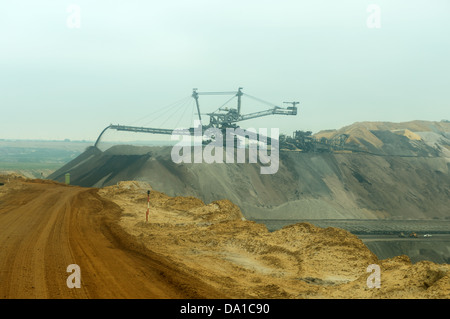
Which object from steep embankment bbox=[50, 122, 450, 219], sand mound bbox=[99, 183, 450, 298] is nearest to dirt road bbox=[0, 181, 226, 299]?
sand mound bbox=[99, 183, 450, 298]

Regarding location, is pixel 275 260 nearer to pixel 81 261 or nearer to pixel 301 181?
pixel 81 261

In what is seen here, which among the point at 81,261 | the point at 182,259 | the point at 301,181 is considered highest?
the point at 81,261

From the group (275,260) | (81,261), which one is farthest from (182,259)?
(275,260)

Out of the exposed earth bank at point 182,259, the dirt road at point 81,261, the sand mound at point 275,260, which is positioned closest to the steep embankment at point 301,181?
the exposed earth bank at point 182,259

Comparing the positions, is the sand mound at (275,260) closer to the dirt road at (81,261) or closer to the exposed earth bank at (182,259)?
the exposed earth bank at (182,259)

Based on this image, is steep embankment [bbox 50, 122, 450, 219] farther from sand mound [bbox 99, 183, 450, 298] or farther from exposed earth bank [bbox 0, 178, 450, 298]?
sand mound [bbox 99, 183, 450, 298]
